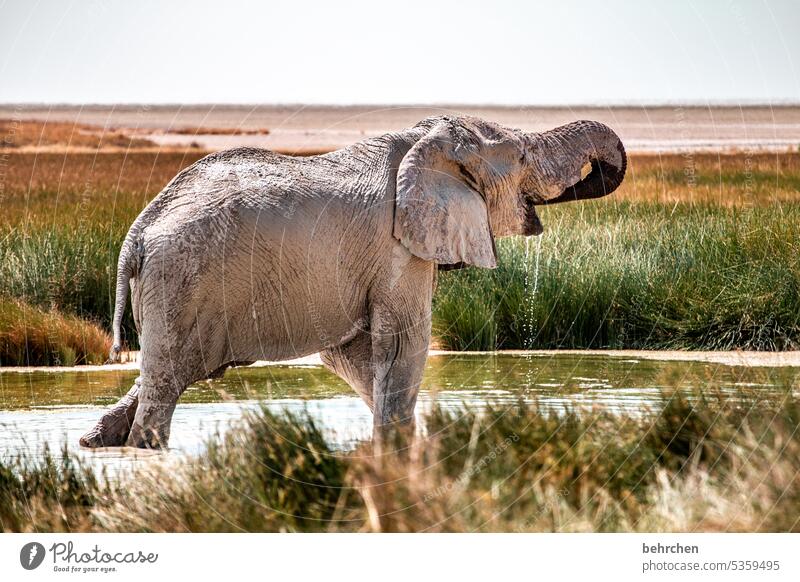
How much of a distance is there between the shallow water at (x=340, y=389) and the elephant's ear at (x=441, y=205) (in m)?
1.46

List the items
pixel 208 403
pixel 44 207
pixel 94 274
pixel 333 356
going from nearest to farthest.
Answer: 1. pixel 333 356
2. pixel 208 403
3. pixel 94 274
4. pixel 44 207

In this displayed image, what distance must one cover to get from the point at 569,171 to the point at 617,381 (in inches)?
154

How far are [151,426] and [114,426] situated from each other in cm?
54

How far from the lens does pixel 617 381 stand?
46.2 ft

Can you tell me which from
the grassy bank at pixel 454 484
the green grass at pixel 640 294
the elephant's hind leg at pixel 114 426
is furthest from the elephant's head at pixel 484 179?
the green grass at pixel 640 294

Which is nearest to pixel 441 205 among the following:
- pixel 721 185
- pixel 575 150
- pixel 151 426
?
pixel 575 150

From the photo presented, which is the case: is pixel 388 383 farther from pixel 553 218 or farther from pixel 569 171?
pixel 553 218

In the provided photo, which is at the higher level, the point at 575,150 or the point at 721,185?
the point at 575,150

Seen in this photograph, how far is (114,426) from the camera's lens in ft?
33.3

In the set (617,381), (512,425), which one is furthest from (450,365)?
(512,425)
